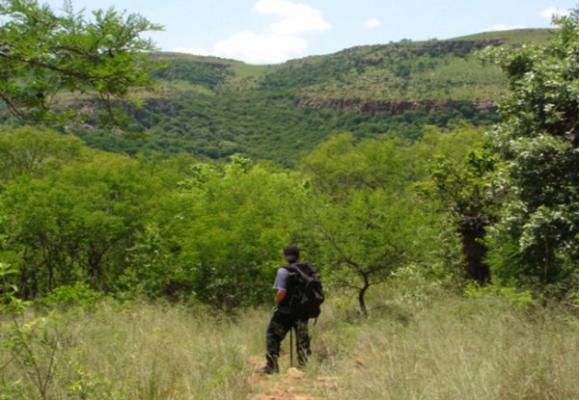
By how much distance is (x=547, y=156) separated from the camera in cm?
870

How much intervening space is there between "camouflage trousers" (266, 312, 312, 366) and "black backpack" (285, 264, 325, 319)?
15 centimetres

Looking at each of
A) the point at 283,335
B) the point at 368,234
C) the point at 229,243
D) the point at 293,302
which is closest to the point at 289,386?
the point at 283,335

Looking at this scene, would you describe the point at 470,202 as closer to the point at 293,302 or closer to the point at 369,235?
the point at 369,235

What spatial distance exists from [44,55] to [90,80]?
0.39 meters

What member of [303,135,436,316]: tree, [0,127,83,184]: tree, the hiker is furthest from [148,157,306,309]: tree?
[0,127,83,184]: tree

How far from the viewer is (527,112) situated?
9.73 meters

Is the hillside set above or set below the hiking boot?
above

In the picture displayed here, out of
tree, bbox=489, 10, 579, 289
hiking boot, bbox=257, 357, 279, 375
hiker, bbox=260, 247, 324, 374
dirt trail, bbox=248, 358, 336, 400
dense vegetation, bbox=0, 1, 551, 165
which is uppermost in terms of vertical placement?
dense vegetation, bbox=0, 1, 551, 165

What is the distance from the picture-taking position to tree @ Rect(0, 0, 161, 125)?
4.07 m

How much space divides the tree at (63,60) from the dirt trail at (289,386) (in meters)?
3.05

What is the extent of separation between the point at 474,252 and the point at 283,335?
344 inches

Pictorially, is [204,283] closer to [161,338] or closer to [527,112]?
[161,338]

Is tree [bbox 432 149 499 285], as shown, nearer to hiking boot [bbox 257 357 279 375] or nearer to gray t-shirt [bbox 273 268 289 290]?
gray t-shirt [bbox 273 268 289 290]

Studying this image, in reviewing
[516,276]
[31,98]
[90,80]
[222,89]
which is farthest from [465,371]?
[222,89]
